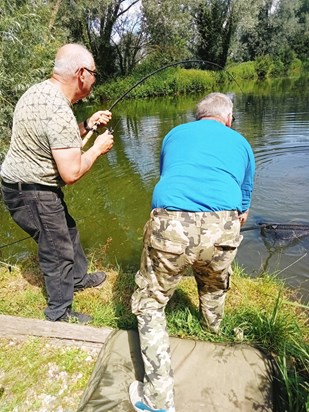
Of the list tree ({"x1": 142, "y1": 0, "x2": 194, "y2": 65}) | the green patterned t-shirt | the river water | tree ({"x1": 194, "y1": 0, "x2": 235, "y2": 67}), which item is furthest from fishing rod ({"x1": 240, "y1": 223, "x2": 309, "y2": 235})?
tree ({"x1": 194, "y1": 0, "x2": 235, "y2": 67})

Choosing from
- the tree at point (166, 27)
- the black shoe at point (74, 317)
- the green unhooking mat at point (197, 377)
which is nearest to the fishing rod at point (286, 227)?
the green unhooking mat at point (197, 377)

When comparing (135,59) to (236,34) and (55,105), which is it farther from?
(55,105)

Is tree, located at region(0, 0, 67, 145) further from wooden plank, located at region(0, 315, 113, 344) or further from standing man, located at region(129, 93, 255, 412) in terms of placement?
standing man, located at region(129, 93, 255, 412)

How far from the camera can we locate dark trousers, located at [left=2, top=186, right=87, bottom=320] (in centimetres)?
279

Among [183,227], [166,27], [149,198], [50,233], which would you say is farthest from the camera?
[166,27]

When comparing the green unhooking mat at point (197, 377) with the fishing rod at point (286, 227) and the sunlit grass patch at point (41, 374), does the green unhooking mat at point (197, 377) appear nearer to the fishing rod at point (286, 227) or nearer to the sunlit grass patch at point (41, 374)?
the sunlit grass patch at point (41, 374)

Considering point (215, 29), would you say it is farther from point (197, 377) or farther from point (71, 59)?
point (197, 377)

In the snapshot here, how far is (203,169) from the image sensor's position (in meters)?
2.13

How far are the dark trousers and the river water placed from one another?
1.81 meters

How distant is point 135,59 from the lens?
29.4 meters

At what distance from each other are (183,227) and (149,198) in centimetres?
519

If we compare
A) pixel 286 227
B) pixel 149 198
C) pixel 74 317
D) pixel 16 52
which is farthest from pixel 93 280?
pixel 16 52

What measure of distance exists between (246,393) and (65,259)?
176cm

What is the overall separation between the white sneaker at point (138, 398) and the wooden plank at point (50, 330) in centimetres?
57
